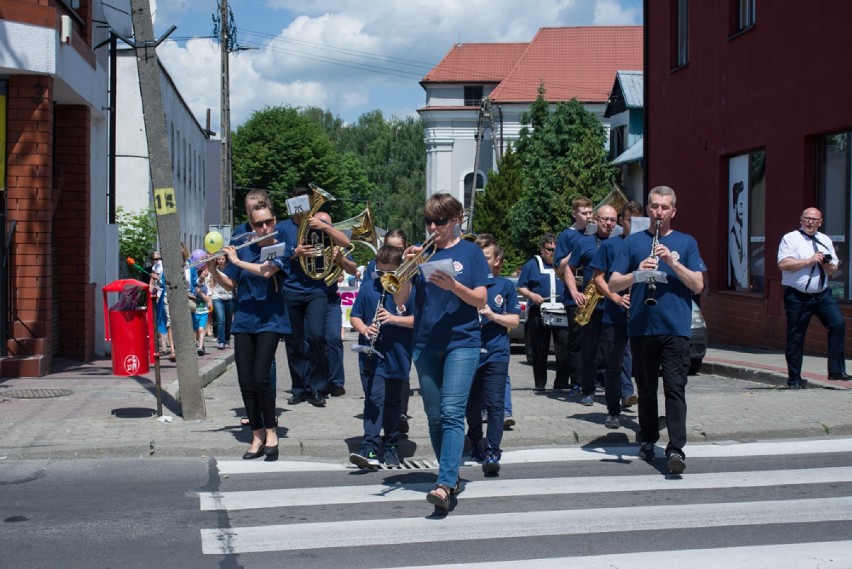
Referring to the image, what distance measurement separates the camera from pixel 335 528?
626 cm

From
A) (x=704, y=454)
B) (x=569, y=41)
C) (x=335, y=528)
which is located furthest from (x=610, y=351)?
(x=569, y=41)

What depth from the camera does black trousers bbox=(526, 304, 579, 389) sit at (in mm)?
11883

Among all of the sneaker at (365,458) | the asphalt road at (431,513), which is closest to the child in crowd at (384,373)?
the sneaker at (365,458)

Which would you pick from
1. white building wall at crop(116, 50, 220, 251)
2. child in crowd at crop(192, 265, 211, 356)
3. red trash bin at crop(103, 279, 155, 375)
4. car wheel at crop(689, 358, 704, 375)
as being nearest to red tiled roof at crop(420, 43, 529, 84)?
white building wall at crop(116, 50, 220, 251)

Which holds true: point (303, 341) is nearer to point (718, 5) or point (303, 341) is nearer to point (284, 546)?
point (284, 546)

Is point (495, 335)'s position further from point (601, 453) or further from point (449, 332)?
point (601, 453)

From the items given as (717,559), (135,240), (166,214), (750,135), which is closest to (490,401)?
(717,559)

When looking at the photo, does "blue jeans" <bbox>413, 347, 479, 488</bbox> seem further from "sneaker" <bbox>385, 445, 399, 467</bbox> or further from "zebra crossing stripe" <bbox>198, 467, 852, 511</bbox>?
"sneaker" <bbox>385, 445, 399, 467</bbox>

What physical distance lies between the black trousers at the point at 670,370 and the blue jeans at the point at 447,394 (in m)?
1.60

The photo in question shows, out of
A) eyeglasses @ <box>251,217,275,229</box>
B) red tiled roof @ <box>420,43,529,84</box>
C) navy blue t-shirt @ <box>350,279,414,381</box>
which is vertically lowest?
navy blue t-shirt @ <box>350,279,414,381</box>

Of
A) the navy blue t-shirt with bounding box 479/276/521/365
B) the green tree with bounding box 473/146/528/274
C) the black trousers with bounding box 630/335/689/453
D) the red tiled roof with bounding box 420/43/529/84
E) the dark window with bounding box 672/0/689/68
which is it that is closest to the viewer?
the black trousers with bounding box 630/335/689/453

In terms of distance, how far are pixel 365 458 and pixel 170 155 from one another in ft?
45.4

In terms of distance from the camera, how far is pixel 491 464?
773 centimetres

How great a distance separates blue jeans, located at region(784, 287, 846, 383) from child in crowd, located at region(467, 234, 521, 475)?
16.5ft
